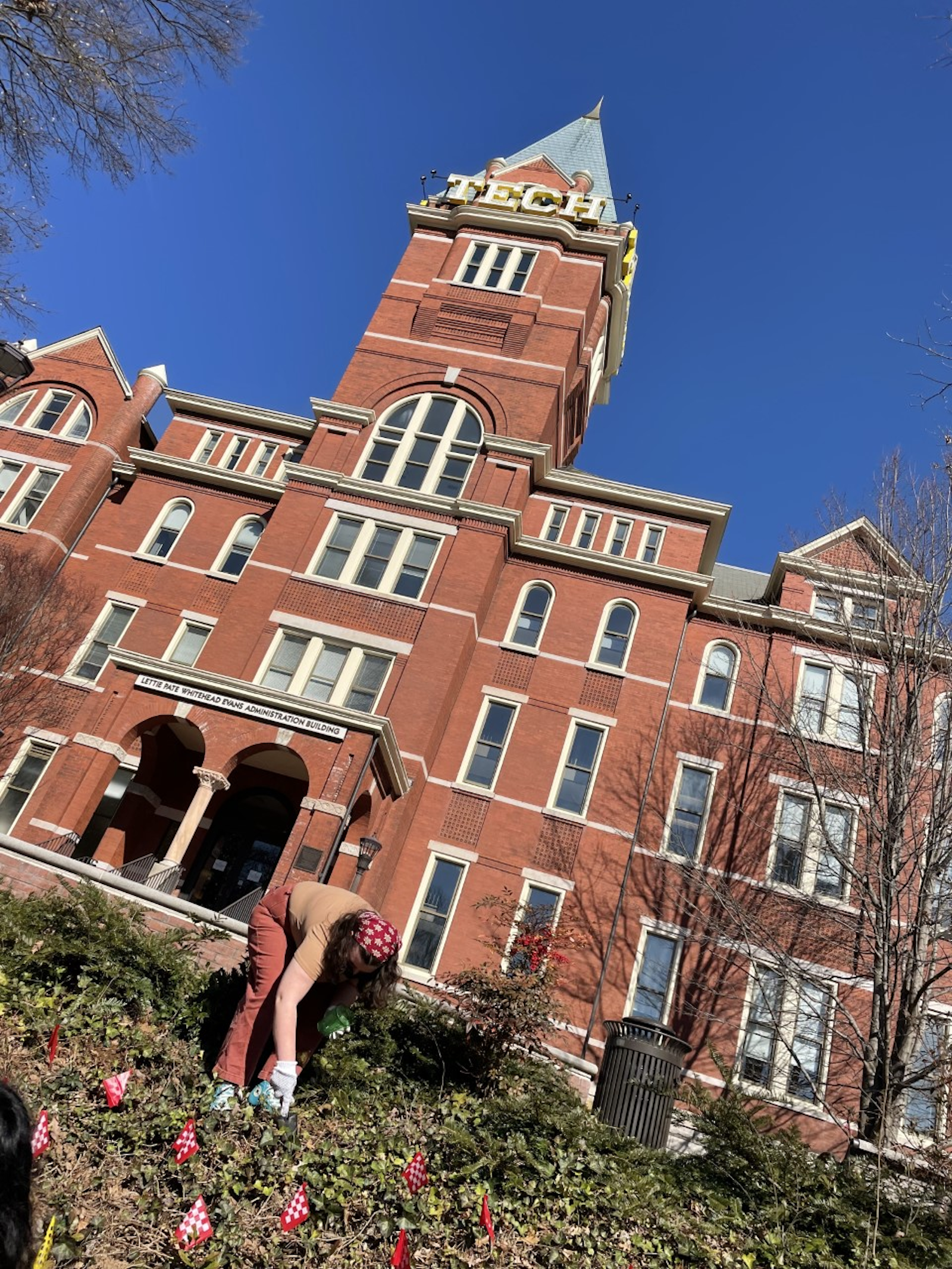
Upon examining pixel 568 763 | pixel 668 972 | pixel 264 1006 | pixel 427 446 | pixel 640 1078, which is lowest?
pixel 264 1006

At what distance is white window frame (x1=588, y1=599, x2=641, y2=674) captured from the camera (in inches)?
894

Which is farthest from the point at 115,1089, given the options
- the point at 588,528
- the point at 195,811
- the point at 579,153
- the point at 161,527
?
the point at 579,153

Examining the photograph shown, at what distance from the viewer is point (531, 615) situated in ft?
78.5

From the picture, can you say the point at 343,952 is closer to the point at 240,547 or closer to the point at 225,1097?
the point at 225,1097

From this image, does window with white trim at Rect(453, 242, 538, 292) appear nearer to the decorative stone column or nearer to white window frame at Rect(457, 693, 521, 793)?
white window frame at Rect(457, 693, 521, 793)

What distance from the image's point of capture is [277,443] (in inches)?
1098

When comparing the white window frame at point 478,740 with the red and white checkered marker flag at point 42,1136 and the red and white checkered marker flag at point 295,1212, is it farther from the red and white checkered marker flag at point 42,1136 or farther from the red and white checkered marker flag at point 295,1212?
the red and white checkered marker flag at point 42,1136

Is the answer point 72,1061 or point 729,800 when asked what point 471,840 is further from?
point 72,1061

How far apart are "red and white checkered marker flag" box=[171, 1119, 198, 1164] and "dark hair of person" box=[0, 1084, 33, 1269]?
153 inches

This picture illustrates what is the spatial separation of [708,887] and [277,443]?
1926 centimetres

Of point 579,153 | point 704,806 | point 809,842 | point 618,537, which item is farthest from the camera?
point 579,153

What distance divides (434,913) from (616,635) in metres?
8.63

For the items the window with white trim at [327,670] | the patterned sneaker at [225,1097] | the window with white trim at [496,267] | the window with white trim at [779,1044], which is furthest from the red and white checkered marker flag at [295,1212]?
the window with white trim at [496,267]

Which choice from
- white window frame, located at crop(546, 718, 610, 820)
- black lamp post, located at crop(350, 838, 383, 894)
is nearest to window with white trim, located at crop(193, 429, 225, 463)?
white window frame, located at crop(546, 718, 610, 820)
